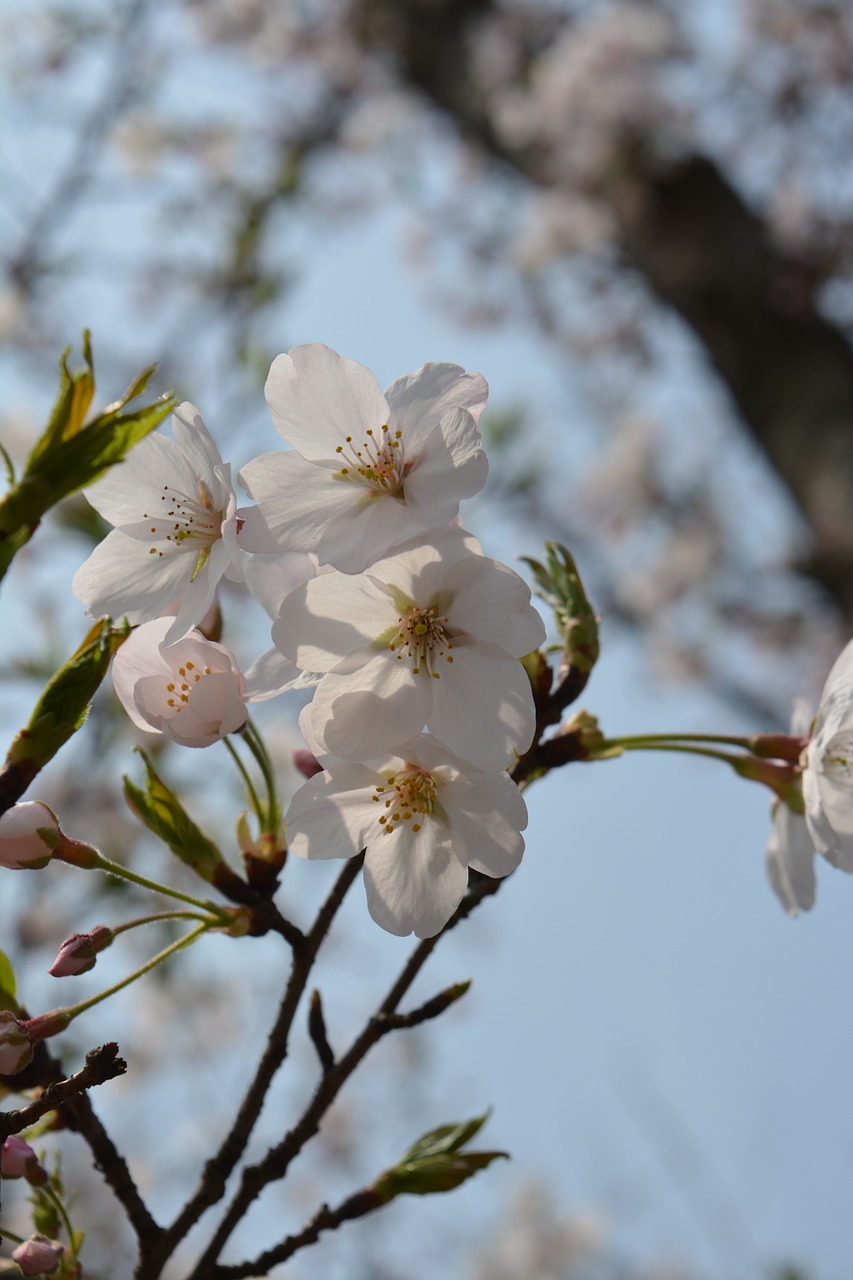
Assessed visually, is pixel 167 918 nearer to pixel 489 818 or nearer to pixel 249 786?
pixel 249 786

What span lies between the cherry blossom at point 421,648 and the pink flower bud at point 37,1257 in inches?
13.6

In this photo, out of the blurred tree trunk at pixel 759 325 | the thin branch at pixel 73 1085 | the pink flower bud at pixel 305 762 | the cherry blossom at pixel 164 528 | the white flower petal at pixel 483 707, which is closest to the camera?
the thin branch at pixel 73 1085

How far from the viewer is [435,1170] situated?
0.79 m

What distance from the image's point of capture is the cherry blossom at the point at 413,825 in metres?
0.70

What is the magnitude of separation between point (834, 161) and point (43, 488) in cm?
545

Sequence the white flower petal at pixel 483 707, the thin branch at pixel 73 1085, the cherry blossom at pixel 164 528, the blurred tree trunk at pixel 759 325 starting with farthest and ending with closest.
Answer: the blurred tree trunk at pixel 759 325
the cherry blossom at pixel 164 528
the white flower petal at pixel 483 707
the thin branch at pixel 73 1085

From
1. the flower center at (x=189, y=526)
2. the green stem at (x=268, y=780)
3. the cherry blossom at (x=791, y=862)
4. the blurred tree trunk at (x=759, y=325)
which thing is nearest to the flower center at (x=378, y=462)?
the flower center at (x=189, y=526)

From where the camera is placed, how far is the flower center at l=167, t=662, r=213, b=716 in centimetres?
73

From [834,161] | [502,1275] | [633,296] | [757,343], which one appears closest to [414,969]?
[757,343]

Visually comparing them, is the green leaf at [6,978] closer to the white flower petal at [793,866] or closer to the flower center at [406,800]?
the flower center at [406,800]

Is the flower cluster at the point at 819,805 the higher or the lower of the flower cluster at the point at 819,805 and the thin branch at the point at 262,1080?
the higher

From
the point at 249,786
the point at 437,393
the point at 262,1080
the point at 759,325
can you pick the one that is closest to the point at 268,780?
→ the point at 249,786

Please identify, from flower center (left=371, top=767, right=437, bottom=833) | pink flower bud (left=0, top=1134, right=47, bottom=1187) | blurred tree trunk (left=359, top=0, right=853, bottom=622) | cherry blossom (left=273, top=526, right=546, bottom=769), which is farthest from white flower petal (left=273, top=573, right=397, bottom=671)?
blurred tree trunk (left=359, top=0, right=853, bottom=622)

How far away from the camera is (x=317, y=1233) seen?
801 mm
